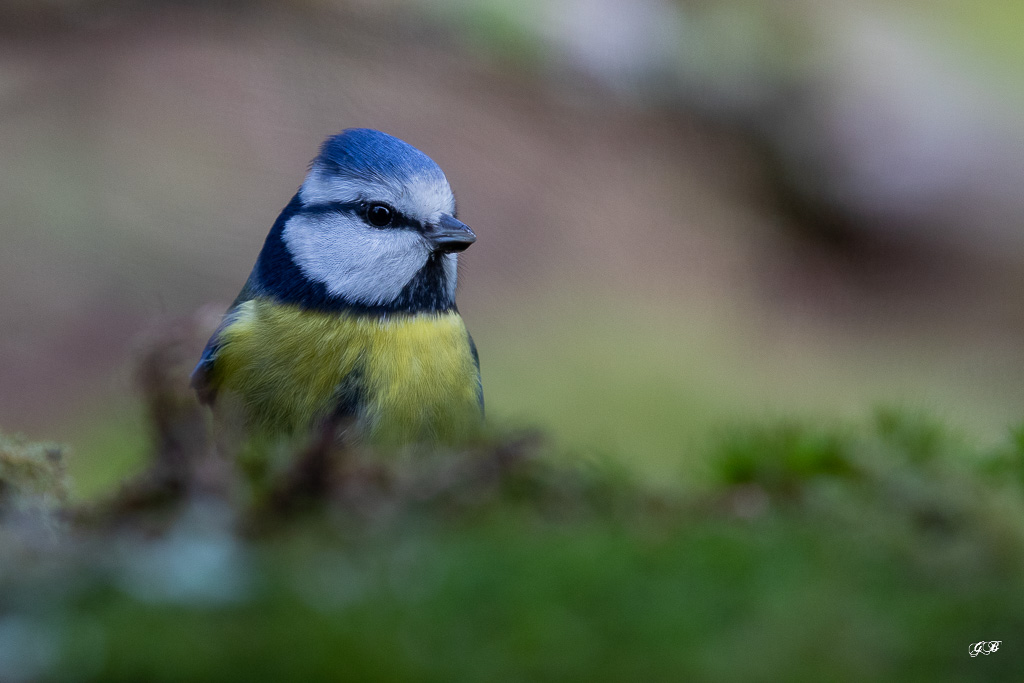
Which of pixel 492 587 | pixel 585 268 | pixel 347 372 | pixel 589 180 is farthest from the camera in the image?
pixel 589 180

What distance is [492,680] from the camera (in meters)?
0.47

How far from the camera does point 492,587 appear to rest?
51cm

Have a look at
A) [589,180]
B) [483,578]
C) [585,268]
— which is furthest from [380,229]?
[589,180]

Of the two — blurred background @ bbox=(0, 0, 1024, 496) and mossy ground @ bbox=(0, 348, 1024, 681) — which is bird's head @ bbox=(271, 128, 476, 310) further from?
blurred background @ bbox=(0, 0, 1024, 496)

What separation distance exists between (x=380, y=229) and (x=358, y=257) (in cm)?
6

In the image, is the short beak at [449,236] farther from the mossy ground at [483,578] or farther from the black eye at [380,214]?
the mossy ground at [483,578]

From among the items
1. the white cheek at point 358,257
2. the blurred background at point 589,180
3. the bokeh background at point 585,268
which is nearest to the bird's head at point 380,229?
the white cheek at point 358,257

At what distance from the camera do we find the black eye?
1263 mm

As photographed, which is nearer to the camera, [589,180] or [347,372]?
[347,372]

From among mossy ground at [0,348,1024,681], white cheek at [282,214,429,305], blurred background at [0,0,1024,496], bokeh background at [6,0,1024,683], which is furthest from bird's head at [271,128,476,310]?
blurred background at [0,0,1024,496]

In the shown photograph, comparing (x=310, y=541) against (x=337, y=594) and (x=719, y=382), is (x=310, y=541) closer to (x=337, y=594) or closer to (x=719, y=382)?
(x=337, y=594)

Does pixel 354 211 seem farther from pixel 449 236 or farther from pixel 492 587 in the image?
pixel 492 587

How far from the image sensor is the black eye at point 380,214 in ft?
4.14

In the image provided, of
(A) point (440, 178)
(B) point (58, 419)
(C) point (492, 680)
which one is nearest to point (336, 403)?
(A) point (440, 178)
